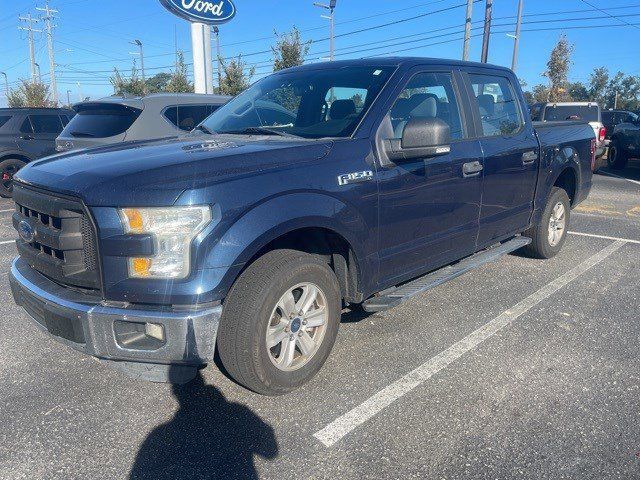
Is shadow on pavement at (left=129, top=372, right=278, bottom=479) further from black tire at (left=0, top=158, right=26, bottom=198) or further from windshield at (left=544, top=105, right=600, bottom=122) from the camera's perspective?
windshield at (left=544, top=105, right=600, bottom=122)

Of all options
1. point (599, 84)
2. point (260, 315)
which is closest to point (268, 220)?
point (260, 315)

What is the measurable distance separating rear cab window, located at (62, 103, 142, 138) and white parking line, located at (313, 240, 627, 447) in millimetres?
5250

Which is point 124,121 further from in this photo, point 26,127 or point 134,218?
point 134,218

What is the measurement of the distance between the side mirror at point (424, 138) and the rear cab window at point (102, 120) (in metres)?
4.85

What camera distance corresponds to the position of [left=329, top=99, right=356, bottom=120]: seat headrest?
134 inches

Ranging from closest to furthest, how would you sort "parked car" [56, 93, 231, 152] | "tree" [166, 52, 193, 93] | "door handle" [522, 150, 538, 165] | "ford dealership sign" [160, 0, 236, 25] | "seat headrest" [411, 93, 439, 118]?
"seat headrest" [411, 93, 439, 118]
"door handle" [522, 150, 538, 165]
"parked car" [56, 93, 231, 152]
"ford dealership sign" [160, 0, 236, 25]
"tree" [166, 52, 193, 93]

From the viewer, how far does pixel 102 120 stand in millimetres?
6957

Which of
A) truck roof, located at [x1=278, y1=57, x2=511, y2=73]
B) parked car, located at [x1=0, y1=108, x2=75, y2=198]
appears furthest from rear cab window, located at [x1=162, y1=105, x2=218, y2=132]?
parked car, located at [x1=0, y1=108, x2=75, y2=198]

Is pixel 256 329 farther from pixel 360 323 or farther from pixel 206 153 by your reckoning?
pixel 360 323

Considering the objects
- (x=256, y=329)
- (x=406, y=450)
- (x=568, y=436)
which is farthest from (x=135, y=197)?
(x=568, y=436)

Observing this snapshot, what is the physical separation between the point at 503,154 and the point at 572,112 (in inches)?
496

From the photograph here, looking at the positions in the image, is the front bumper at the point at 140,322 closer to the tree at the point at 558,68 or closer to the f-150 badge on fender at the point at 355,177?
the f-150 badge on fender at the point at 355,177

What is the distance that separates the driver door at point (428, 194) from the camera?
3.27m

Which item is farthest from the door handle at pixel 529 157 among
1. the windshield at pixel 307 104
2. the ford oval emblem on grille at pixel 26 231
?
the ford oval emblem on grille at pixel 26 231
